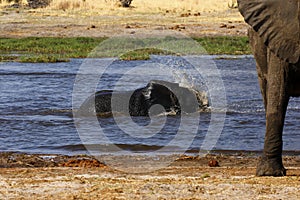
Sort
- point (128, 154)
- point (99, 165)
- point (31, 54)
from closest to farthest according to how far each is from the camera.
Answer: point (99, 165) < point (128, 154) < point (31, 54)

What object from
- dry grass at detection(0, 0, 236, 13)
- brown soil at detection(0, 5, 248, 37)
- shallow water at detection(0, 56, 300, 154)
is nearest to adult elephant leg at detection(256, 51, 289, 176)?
shallow water at detection(0, 56, 300, 154)

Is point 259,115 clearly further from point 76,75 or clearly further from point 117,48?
point 117,48

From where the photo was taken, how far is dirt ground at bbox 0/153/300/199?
6.16m

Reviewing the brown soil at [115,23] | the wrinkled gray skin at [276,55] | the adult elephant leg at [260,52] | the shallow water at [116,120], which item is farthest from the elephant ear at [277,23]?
the brown soil at [115,23]

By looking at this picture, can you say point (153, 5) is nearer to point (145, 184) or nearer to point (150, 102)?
point (150, 102)

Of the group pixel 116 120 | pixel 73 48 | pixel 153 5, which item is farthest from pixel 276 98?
pixel 153 5

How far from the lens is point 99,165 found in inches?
336

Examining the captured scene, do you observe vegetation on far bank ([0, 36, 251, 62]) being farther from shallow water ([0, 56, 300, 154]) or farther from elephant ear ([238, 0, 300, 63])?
elephant ear ([238, 0, 300, 63])

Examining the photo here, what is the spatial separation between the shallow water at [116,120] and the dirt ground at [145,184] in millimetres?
2441

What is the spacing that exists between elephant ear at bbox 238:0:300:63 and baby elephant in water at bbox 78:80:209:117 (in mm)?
6669

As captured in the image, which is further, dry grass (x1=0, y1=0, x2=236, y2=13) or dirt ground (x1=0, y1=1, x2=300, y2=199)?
dry grass (x1=0, y1=0, x2=236, y2=13)

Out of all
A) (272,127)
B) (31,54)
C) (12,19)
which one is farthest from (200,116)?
(12,19)

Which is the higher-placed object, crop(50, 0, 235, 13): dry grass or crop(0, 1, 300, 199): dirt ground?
crop(0, 1, 300, 199): dirt ground

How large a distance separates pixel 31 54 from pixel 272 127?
18.3 meters
